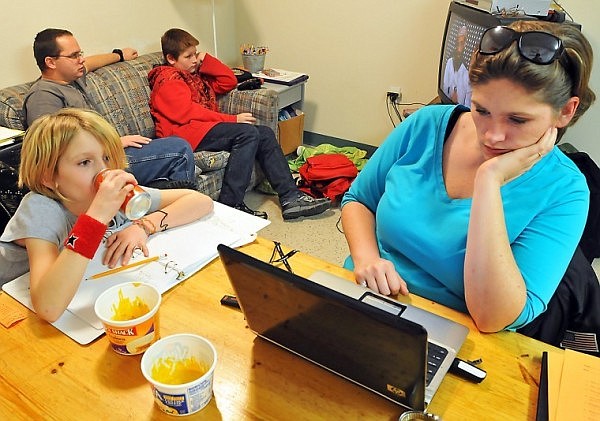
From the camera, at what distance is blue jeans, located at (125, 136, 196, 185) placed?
2392mm

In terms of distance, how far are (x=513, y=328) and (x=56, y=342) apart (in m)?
0.87

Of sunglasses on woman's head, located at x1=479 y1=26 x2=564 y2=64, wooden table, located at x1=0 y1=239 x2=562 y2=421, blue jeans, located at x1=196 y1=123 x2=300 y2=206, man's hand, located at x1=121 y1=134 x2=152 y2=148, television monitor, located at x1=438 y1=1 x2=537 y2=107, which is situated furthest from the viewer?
blue jeans, located at x1=196 y1=123 x2=300 y2=206

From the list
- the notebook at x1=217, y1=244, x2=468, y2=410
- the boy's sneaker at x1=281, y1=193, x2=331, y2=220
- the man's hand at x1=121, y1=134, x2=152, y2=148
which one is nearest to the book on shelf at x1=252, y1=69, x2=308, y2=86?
the boy's sneaker at x1=281, y1=193, x2=331, y2=220

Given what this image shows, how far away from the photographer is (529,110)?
0.96m

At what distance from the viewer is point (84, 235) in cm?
96

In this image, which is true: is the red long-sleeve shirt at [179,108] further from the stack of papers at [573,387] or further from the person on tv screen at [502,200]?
the stack of papers at [573,387]

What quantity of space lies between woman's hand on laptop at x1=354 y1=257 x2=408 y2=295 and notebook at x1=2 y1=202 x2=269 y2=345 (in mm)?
303

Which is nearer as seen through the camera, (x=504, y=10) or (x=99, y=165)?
(x=99, y=165)

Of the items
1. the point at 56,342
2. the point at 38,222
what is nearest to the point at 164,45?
the point at 38,222

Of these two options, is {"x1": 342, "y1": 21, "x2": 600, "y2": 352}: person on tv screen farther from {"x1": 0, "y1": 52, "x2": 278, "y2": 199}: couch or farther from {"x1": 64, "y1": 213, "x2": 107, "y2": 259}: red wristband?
{"x1": 0, "y1": 52, "x2": 278, "y2": 199}: couch

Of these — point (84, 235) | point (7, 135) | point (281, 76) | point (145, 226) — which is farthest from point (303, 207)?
point (84, 235)

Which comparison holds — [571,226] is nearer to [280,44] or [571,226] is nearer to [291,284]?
[291,284]

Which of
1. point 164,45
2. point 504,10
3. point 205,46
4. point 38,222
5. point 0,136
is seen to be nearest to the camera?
point 38,222

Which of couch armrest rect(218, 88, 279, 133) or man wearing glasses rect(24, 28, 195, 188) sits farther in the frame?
couch armrest rect(218, 88, 279, 133)
